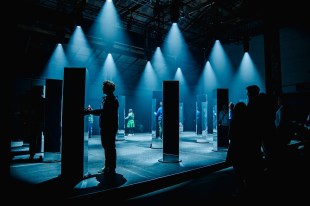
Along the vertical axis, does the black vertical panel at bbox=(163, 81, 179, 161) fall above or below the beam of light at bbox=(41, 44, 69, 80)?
below

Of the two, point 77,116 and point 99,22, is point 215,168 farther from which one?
point 99,22

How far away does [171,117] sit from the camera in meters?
5.36

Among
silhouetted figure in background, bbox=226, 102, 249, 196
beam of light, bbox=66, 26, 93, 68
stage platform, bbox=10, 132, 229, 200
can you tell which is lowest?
stage platform, bbox=10, 132, 229, 200

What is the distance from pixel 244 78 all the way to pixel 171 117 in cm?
1050

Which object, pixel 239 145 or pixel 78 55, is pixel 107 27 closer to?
pixel 78 55

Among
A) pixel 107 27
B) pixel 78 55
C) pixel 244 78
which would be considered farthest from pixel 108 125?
pixel 244 78

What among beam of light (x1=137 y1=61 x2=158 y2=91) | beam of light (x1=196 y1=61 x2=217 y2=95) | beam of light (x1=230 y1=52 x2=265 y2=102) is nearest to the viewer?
beam of light (x1=230 y1=52 x2=265 y2=102)

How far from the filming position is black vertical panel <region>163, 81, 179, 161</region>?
536 centimetres

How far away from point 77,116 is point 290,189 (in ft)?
13.8

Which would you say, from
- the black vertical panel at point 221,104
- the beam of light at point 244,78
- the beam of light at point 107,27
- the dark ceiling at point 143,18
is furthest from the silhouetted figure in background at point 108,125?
the beam of light at point 244,78

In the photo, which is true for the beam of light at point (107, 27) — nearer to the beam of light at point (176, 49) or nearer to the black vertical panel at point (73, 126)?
the beam of light at point (176, 49)

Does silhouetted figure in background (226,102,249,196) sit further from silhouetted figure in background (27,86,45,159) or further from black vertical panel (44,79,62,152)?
silhouetted figure in background (27,86,45,159)

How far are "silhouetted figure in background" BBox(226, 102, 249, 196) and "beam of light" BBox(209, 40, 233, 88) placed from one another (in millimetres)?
12192

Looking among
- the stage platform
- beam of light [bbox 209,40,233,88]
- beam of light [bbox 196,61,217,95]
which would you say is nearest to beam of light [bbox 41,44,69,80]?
the stage platform
